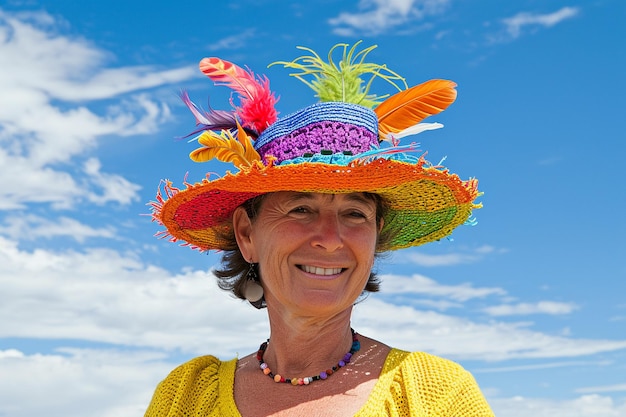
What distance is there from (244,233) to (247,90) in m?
0.68

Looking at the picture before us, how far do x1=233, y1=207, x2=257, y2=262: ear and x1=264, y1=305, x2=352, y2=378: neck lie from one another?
304 millimetres

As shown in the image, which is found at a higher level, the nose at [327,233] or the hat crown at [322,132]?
the hat crown at [322,132]

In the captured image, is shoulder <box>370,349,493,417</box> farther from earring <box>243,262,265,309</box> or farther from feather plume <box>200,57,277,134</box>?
feather plume <box>200,57,277,134</box>

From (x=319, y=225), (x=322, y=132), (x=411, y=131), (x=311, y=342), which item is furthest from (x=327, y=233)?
(x=411, y=131)

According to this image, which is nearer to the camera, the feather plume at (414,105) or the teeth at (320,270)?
the teeth at (320,270)

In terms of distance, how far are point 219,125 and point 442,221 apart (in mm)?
1166

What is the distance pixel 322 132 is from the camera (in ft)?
11.7

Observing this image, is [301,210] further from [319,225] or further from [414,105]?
[414,105]

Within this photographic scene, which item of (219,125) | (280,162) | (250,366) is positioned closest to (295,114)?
(280,162)

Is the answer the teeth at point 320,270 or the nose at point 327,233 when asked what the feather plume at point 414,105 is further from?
the teeth at point 320,270

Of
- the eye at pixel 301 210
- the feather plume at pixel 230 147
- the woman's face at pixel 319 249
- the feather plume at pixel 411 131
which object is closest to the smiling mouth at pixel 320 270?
the woman's face at pixel 319 249

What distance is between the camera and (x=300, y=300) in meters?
3.55

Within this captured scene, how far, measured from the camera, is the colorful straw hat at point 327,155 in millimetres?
3408

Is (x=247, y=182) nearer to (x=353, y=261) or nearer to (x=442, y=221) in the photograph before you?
(x=353, y=261)
